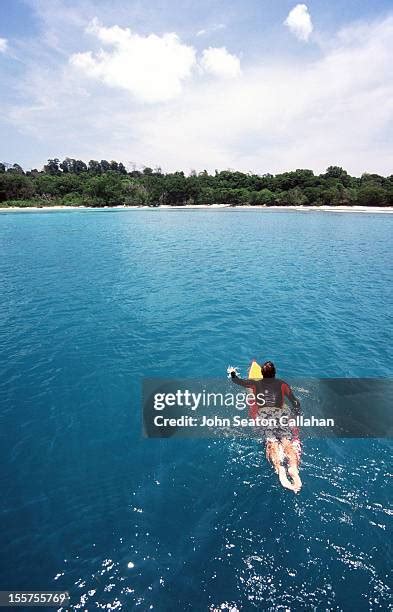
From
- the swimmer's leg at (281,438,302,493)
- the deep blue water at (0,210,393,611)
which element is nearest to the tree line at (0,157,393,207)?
the deep blue water at (0,210,393,611)

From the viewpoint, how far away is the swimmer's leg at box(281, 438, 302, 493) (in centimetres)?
824

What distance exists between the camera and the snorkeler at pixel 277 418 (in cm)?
862

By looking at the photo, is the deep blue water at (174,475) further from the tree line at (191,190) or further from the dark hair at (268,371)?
the tree line at (191,190)

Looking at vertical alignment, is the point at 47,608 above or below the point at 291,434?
below

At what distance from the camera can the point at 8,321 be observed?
1952cm

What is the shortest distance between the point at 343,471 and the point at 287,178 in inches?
6293

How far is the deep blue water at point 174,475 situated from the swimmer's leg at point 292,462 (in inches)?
13.0

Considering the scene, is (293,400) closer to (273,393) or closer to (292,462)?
(273,393)

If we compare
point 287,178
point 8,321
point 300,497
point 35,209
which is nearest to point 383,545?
point 300,497

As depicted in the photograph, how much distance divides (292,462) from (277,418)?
1.17m

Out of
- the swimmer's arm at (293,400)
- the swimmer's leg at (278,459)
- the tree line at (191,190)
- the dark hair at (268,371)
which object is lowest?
the swimmer's leg at (278,459)

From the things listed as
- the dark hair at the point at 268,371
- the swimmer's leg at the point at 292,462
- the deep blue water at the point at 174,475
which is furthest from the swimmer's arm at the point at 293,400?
the deep blue water at the point at 174,475

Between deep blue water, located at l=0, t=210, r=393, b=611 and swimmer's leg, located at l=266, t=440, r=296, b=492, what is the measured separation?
313 mm

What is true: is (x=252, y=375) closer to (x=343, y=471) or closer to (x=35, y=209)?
(x=343, y=471)
